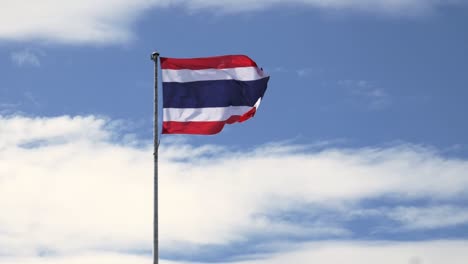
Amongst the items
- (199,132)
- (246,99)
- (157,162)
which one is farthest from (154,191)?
(246,99)

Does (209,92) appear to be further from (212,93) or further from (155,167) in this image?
(155,167)

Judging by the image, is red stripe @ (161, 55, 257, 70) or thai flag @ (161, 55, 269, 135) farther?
red stripe @ (161, 55, 257, 70)

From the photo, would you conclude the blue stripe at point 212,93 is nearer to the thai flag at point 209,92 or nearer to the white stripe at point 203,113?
the thai flag at point 209,92

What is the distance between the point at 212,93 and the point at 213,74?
2.90ft

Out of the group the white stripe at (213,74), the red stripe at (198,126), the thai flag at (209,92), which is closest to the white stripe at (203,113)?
the thai flag at (209,92)

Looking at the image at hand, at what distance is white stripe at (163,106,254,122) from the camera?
4294cm

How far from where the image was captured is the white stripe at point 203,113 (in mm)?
42938

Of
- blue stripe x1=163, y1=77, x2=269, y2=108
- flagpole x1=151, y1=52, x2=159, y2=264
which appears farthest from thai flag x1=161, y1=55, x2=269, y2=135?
flagpole x1=151, y1=52, x2=159, y2=264

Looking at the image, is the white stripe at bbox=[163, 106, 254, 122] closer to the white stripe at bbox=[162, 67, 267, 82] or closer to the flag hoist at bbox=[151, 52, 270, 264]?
the flag hoist at bbox=[151, 52, 270, 264]

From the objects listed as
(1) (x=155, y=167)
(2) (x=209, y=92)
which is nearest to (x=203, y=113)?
(2) (x=209, y=92)

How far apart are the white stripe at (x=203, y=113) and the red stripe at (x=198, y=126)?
18 centimetres

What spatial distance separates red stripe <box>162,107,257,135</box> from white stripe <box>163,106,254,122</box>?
176 millimetres

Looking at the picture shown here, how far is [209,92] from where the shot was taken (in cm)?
4412

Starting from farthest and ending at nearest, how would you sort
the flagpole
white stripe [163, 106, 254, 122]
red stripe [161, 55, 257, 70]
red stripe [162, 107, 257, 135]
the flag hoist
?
red stripe [161, 55, 257, 70]
the flag hoist
white stripe [163, 106, 254, 122]
red stripe [162, 107, 257, 135]
the flagpole
